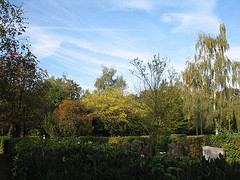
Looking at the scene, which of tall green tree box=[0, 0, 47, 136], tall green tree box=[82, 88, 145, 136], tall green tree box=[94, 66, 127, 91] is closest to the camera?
tall green tree box=[0, 0, 47, 136]

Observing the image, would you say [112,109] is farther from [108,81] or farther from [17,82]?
[108,81]

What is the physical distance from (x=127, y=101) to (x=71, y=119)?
19.4ft

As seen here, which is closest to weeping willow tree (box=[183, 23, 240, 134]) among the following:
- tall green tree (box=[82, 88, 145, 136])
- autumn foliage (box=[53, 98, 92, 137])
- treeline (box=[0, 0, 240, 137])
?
treeline (box=[0, 0, 240, 137])

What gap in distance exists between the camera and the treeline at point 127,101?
11492 mm

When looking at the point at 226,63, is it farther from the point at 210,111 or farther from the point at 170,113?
the point at 170,113

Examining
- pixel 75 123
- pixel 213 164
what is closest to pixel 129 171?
pixel 213 164

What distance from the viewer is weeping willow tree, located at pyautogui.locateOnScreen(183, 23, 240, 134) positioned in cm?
2026

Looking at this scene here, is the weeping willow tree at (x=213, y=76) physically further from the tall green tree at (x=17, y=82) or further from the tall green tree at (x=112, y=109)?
the tall green tree at (x=17, y=82)

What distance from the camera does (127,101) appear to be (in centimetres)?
2081

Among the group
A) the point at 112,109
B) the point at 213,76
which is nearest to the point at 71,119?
the point at 112,109

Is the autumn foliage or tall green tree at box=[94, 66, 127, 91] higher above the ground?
tall green tree at box=[94, 66, 127, 91]

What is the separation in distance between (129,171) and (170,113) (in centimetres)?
1050

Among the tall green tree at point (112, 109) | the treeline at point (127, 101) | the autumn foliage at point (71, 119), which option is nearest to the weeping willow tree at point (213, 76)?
the treeline at point (127, 101)

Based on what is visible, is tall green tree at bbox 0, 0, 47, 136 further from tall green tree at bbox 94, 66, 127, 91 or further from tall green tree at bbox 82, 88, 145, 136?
tall green tree at bbox 94, 66, 127, 91
